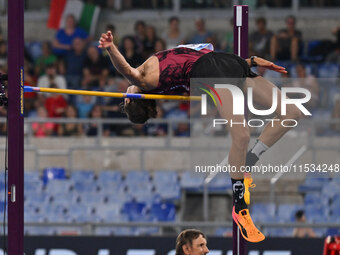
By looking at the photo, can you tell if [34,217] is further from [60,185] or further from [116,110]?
[116,110]

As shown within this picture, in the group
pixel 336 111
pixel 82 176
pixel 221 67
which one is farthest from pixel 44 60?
pixel 221 67

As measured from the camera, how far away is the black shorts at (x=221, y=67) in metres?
7.57

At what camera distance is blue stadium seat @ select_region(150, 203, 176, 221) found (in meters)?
12.3

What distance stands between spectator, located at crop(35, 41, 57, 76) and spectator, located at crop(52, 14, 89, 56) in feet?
0.47

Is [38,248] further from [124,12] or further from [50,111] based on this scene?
[124,12]

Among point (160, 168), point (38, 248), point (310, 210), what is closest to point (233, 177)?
point (38, 248)

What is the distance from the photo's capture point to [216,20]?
632 inches

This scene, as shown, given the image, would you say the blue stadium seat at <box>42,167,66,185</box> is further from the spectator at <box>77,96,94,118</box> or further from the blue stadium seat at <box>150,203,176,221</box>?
the blue stadium seat at <box>150,203,176,221</box>

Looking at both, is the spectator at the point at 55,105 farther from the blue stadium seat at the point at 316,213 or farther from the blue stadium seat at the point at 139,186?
the blue stadium seat at the point at 316,213

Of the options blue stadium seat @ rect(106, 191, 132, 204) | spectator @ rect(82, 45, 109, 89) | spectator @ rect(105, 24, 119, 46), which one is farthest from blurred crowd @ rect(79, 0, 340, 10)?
blue stadium seat @ rect(106, 191, 132, 204)

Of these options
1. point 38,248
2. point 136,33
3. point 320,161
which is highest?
point 136,33

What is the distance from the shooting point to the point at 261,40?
14312mm

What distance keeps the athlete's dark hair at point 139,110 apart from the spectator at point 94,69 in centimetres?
628

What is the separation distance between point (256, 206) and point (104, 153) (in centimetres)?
244
